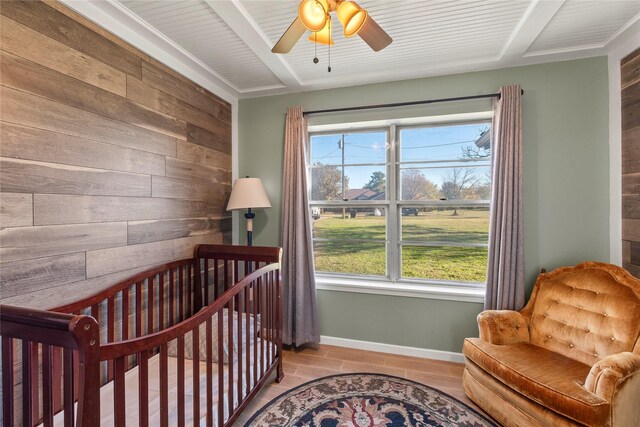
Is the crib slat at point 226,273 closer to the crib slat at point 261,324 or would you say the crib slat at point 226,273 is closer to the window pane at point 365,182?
the crib slat at point 261,324

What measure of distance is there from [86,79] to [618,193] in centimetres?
346

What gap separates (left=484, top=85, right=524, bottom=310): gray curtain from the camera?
2111 millimetres

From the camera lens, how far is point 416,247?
2.61 meters

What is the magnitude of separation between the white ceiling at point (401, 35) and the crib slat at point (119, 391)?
174 cm

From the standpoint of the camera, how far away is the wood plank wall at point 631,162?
1837mm

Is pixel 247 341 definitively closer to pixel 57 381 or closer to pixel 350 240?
pixel 57 381

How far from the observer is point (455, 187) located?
250cm

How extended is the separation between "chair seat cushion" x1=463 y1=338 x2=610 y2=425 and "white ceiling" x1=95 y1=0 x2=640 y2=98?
1996mm

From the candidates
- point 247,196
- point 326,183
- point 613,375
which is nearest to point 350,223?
point 326,183

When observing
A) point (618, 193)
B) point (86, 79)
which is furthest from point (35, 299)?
point (618, 193)

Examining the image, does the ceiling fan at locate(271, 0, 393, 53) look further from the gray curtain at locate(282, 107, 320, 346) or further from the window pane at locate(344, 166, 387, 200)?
the window pane at locate(344, 166, 387, 200)

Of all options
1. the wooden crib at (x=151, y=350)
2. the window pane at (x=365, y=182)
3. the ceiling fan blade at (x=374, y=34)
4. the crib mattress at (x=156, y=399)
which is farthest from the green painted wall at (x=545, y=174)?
the crib mattress at (x=156, y=399)

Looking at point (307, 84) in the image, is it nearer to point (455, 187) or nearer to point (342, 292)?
point (455, 187)

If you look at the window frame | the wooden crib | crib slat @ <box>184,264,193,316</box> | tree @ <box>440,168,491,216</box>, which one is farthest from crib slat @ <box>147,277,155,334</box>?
tree @ <box>440,168,491,216</box>
